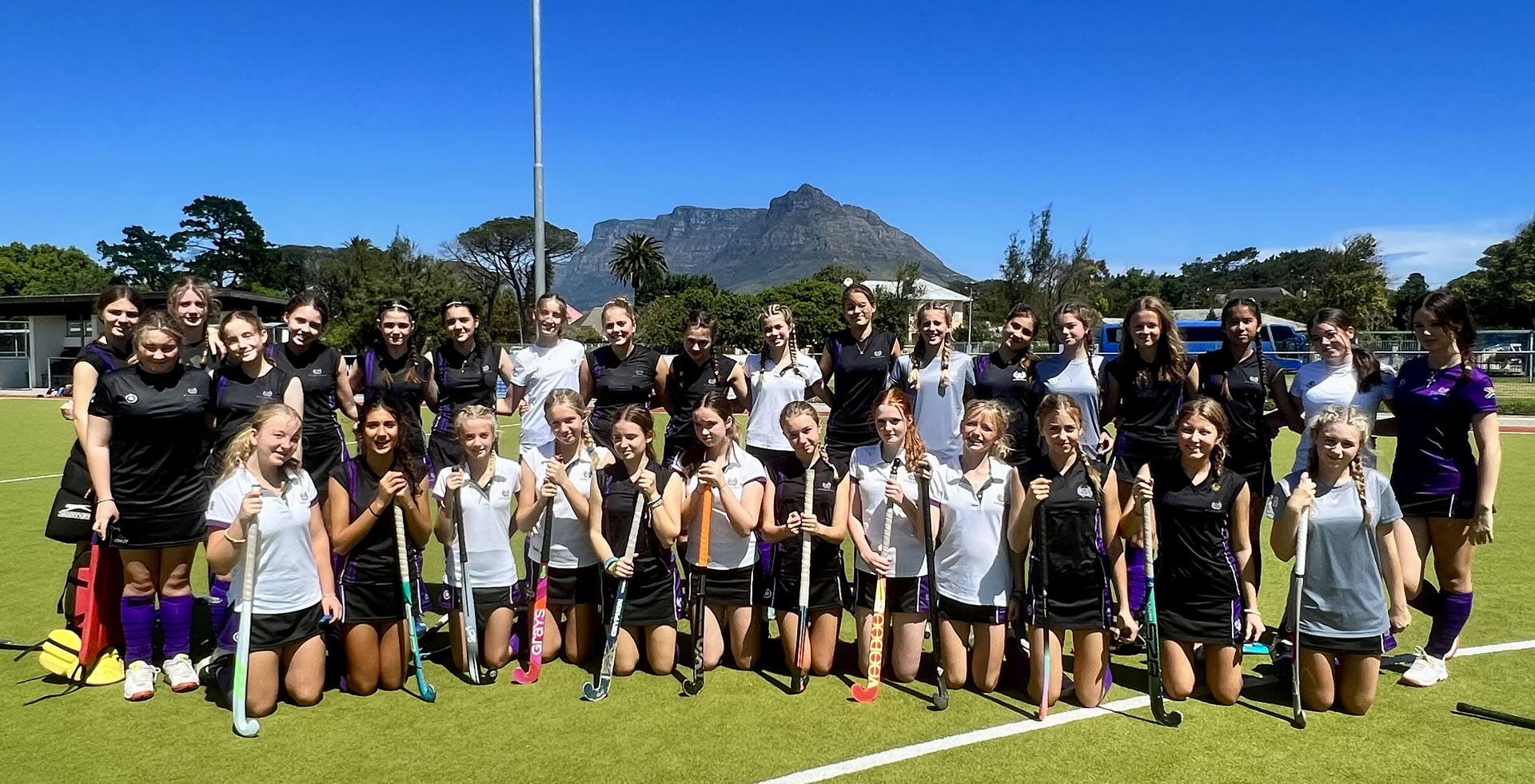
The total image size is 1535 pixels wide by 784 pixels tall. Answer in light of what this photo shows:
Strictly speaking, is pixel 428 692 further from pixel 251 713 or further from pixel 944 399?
pixel 944 399

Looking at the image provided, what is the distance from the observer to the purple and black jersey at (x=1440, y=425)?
13.9 feet

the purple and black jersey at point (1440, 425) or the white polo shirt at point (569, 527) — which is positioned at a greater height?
the purple and black jersey at point (1440, 425)

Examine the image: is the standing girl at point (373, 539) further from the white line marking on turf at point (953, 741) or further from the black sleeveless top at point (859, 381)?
the black sleeveless top at point (859, 381)

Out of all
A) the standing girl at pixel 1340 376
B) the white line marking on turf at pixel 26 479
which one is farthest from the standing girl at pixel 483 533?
the white line marking on turf at pixel 26 479

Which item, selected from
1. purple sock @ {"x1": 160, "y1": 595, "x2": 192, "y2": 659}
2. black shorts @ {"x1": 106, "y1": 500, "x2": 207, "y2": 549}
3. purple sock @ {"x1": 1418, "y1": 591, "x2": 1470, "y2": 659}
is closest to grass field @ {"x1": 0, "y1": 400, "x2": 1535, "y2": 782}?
purple sock @ {"x1": 1418, "y1": 591, "x2": 1470, "y2": 659}

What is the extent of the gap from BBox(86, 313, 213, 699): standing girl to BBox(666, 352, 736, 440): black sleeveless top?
2.46 metres

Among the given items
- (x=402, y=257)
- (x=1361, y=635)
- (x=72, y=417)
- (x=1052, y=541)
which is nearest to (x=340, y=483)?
(x=72, y=417)

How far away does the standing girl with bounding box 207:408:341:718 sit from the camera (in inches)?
147

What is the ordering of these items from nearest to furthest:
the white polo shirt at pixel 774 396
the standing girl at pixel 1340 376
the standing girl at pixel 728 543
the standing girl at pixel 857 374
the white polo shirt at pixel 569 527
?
1. the standing girl at pixel 728 543
2. the white polo shirt at pixel 569 527
3. the standing girl at pixel 1340 376
4. the standing girl at pixel 857 374
5. the white polo shirt at pixel 774 396

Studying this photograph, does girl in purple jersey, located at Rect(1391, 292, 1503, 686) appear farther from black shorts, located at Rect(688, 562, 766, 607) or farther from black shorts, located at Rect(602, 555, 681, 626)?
black shorts, located at Rect(602, 555, 681, 626)

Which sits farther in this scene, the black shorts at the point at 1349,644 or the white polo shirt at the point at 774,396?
the white polo shirt at the point at 774,396

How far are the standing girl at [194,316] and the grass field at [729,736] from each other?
1.72 meters

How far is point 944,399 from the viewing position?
209 inches

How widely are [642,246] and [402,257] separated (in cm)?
3141
